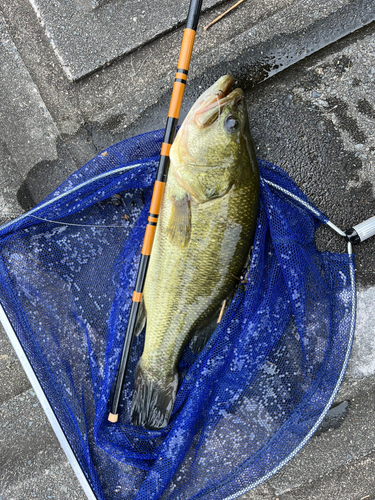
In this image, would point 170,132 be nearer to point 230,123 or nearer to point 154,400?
point 230,123

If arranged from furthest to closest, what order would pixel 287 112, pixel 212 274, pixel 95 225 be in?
pixel 287 112
pixel 95 225
pixel 212 274

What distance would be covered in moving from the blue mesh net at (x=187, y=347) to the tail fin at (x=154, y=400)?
0.18 ft

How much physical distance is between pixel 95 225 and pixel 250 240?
984 millimetres

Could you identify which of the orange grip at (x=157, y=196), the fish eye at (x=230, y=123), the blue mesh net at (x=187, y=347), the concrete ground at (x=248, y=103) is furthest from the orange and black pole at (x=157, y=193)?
the concrete ground at (x=248, y=103)

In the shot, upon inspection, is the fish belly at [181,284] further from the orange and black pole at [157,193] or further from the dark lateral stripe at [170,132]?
the dark lateral stripe at [170,132]

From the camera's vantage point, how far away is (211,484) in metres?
2.02

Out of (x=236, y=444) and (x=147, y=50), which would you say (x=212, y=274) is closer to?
(x=236, y=444)

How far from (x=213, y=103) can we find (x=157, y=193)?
58cm

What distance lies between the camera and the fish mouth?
74.2 inches

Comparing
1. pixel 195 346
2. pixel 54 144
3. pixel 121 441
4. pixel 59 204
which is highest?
pixel 54 144

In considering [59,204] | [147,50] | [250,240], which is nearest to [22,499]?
[59,204]

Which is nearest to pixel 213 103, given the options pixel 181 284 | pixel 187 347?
pixel 181 284

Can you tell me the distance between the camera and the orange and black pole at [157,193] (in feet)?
6.23

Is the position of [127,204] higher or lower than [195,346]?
higher
